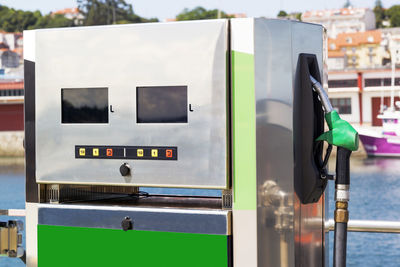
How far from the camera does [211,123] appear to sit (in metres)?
2.39

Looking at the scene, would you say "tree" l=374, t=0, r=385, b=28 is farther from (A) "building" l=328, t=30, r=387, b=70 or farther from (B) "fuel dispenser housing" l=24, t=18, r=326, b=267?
(B) "fuel dispenser housing" l=24, t=18, r=326, b=267

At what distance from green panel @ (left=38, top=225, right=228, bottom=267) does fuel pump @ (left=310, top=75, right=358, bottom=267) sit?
1.20ft

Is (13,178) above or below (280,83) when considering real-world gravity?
below

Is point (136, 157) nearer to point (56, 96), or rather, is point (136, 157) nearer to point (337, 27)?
point (56, 96)

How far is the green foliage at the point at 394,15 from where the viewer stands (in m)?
92.8

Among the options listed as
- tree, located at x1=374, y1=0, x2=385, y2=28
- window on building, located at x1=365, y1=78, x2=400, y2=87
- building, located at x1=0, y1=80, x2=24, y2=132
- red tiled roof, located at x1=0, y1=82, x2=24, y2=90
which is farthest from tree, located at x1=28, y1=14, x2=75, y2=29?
tree, located at x1=374, y1=0, x2=385, y2=28

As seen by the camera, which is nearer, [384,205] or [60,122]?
[60,122]

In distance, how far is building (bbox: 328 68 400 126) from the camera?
172 ft

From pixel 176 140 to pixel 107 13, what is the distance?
72118mm

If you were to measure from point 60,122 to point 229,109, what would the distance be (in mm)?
619

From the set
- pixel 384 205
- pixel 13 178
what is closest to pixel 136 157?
pixel 384 205

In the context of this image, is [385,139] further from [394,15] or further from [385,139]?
[394,15]

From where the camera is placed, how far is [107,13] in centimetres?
7306

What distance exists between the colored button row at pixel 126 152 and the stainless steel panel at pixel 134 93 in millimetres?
17
